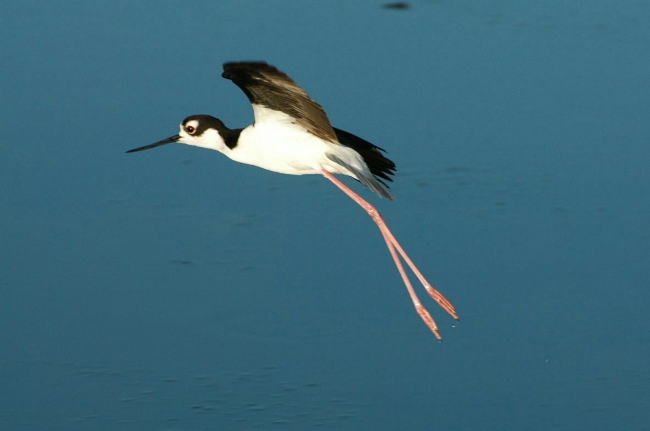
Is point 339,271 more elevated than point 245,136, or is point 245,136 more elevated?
point 245,136

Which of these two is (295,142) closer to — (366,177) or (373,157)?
(366,177)

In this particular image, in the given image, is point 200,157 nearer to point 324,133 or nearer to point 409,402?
point 324,133

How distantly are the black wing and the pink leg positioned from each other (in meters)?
0.34

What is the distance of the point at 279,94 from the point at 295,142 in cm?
33

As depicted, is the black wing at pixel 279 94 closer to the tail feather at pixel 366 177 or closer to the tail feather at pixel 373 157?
the tail feather at pixel 366 177

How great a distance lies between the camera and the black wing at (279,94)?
5.38 meters

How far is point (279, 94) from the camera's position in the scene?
565cm

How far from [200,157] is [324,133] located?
1574 mm

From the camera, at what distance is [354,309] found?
612 centimetres

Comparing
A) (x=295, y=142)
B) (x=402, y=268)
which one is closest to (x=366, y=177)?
(x=295, y=142)

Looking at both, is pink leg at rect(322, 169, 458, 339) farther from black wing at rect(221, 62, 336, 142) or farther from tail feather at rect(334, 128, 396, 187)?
black wing at rect(221, 62, 336, 142)

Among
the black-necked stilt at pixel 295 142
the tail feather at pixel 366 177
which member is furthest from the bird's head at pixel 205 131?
the tail feather at pixel 366 177

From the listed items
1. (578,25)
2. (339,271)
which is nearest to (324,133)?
(339,271)

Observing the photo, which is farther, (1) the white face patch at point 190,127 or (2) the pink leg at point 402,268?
(1) the white face patch at point 190,127
